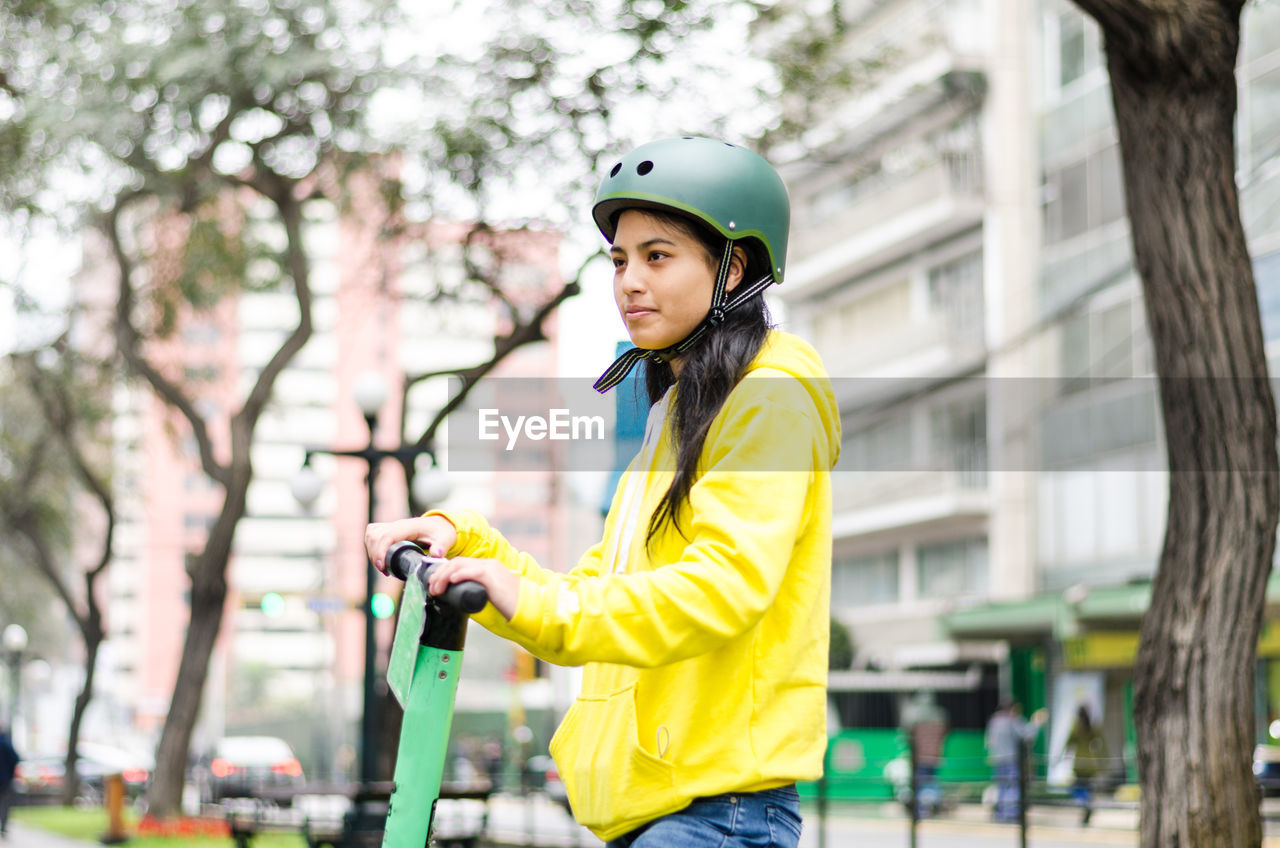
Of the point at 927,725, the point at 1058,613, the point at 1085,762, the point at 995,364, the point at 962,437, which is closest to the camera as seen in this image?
the point at 1085,762

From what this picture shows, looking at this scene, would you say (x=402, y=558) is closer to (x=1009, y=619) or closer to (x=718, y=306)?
(x=718, y=306)

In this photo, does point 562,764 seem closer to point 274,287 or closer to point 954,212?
point 274,287

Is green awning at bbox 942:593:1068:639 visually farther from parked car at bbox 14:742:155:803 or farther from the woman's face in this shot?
the woman's face

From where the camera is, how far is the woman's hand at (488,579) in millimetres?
1979

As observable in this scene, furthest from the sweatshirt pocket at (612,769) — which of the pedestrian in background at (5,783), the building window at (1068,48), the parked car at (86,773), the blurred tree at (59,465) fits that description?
the parked car at (86,773)

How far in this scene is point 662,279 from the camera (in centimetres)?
238

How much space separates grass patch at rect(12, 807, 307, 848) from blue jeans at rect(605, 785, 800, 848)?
11815mm

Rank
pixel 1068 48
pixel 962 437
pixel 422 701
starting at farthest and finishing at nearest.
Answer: pixel 962 437 < pixel 1068 48 < pixel 422 701

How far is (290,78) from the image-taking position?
1544cm

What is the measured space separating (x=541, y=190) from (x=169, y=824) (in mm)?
8738

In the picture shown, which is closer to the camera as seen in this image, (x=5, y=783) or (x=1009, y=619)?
(x=5, y=783)

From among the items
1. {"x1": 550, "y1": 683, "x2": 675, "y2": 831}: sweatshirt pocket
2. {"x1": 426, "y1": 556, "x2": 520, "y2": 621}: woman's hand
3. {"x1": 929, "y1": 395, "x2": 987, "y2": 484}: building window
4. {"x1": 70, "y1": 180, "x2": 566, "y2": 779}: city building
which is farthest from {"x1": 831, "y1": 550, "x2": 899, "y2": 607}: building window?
{"x1": 426, "y1": 556, "x2": 520, "y2": 621}: woman's hand

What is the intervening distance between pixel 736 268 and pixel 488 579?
2.33ft

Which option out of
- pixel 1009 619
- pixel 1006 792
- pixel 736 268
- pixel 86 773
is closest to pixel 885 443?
pixel 1009 619
